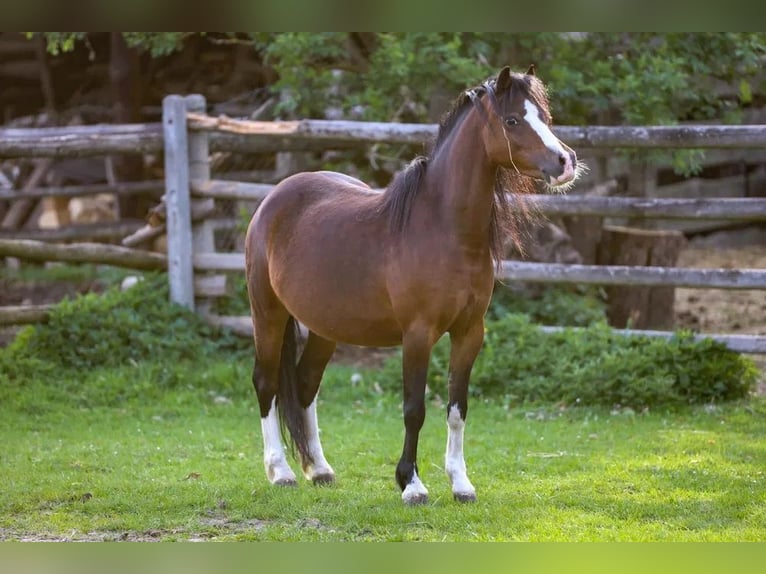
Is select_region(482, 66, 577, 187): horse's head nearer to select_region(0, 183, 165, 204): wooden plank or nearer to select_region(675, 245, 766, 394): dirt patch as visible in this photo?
select_region(675, 245, 766, 394): dirt patch

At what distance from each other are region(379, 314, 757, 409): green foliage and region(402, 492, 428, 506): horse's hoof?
2442 mm

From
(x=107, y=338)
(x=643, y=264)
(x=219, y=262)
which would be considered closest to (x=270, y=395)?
(x=107, y=338)

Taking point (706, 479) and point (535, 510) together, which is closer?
point (535, 510)

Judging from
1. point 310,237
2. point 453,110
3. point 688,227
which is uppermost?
point 453,110

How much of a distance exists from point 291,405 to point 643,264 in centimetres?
456

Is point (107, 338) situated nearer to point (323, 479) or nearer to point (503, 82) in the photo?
point (323, 479)

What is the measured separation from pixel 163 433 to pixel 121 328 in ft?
4.98

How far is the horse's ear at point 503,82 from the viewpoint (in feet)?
13.2

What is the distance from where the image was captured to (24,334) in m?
7.32

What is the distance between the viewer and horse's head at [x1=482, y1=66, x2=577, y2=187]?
13.0 ft

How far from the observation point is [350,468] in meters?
5.19

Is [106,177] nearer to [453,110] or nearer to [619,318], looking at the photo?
[619,318]

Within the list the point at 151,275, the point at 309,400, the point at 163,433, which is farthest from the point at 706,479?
the point at 151,275

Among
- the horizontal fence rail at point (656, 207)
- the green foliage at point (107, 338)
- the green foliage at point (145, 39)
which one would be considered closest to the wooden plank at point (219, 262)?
the green foliage at point (107, 338)
